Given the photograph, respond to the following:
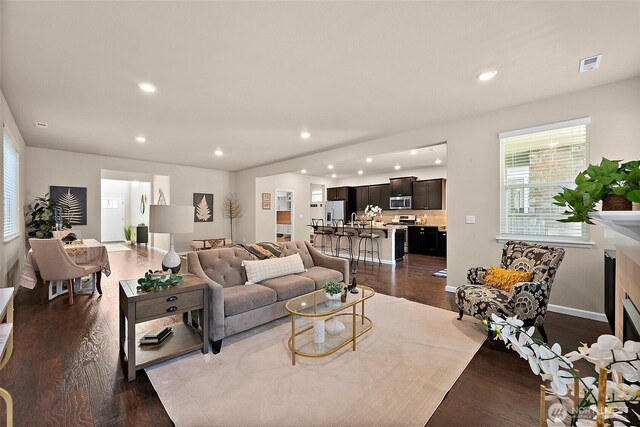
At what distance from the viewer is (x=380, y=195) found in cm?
980

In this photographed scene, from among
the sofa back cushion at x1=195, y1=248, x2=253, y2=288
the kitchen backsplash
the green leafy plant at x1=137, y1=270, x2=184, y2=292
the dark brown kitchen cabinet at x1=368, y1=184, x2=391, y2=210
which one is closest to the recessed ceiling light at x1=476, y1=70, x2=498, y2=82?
the sofa back cushion at x1=195, y1=248, x2=253, y2=288

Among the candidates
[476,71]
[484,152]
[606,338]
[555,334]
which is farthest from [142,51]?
[555,334]

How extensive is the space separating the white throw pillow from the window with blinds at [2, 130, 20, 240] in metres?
3.64

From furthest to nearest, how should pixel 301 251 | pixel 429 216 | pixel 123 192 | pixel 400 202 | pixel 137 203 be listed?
1. pixel 123 192
2. pixel 137 203
3. pixel 400 202
4. pixel 429 216
5. pixel 301 251

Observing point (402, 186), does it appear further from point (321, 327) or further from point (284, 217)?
point (321, 327)

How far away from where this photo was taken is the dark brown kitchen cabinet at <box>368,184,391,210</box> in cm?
966

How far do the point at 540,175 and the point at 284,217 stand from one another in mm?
8511

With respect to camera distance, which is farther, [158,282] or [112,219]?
[112,219]

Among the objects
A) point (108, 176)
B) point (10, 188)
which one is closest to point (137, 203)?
point (108, 176)

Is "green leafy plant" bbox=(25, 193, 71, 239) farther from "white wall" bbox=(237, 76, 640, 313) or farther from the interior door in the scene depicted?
"white wall" bbox=(237, 76, 640, 313)

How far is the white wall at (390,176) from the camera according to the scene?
8649 mm

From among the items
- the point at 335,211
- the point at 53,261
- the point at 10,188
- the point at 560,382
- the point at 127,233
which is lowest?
the point at 127,233

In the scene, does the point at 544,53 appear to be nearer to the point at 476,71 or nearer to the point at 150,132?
the point at 476,71

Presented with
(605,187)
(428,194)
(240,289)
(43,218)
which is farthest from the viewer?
(428,194)
